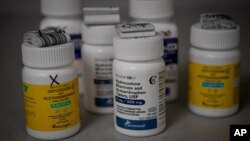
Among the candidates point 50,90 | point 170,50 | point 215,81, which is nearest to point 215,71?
point 215,81

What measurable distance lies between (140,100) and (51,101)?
0.14 meters

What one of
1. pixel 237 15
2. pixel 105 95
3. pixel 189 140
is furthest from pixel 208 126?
pixel 237 15

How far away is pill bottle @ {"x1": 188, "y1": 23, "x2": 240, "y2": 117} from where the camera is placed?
738 mm

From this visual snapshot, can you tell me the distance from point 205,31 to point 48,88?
0.28 metres

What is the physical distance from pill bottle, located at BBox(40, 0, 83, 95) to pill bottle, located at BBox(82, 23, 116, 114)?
65 mm

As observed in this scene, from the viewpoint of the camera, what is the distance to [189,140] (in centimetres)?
69

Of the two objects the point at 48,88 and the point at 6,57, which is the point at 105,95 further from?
the point at 6,57

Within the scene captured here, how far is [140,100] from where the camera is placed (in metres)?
0.68

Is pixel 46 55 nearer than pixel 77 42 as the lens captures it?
Yes

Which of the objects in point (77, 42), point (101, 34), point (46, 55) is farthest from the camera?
point (77, 42)

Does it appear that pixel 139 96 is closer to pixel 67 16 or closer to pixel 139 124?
pixel 139 124

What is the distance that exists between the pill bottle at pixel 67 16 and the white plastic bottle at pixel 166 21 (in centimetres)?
11

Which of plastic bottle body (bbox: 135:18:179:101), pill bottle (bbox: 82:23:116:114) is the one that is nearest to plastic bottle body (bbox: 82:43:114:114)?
pill bottle (bbox: 82:23:116:114)

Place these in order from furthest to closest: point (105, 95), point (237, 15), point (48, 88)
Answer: point (237, 15) < point (105, 95) < point (48, 88)
